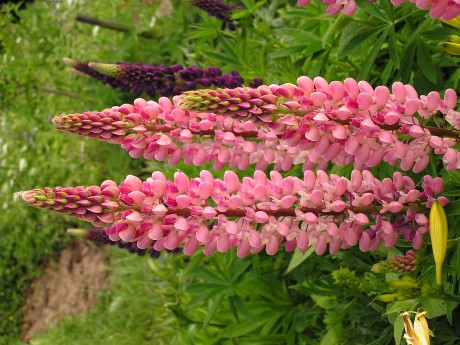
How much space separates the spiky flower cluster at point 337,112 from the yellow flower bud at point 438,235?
91 mm

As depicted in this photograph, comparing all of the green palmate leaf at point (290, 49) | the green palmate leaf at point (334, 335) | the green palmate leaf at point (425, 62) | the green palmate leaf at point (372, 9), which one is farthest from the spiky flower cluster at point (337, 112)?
the green palmate leaf at point (290, 49)

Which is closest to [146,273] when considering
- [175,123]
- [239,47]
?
[239,47]

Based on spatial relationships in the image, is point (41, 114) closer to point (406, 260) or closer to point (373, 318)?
point (373, 318)

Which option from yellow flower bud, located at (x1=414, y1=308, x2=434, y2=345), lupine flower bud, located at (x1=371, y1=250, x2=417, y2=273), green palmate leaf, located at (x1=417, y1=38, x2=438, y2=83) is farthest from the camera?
green palmate leaf, located at (x1=417, y1=38, x2=438, y2=83)

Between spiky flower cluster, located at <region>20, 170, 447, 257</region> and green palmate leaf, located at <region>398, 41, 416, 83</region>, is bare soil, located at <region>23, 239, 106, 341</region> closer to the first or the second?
green palmate leaf, located at <region>398, 41, 416, 83</region>

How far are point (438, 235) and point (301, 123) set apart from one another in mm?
288

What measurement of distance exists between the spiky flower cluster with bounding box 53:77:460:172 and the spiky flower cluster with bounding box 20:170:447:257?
0.07 metres

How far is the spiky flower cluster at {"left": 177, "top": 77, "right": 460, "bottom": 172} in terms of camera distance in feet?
3.39

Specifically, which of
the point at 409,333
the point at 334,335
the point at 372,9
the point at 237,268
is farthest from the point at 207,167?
the point at 409,333

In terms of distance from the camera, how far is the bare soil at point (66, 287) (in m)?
5.07

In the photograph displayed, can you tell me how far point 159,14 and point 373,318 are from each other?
9.76 ft

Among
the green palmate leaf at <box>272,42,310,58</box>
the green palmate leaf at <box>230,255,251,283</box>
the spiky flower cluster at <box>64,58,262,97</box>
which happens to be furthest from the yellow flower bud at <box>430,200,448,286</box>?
the green palmate leaf at <box>230,255,251,283</box>

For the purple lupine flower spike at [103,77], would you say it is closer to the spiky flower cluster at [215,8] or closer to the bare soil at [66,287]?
the spiky flower cluster at [215,8]

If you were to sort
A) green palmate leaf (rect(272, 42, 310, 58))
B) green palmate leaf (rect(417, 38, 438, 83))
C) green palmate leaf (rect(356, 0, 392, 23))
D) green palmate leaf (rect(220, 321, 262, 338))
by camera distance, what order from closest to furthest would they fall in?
green palmate leaf (rect(356, 0, 392, 23)) < green palmate leaf (rect(417, 38, 438, 83)) < green palmate leaf (rect(272, 42, 310, 58)) < green palmate leaf (rect(220, 321, 262, 338))
